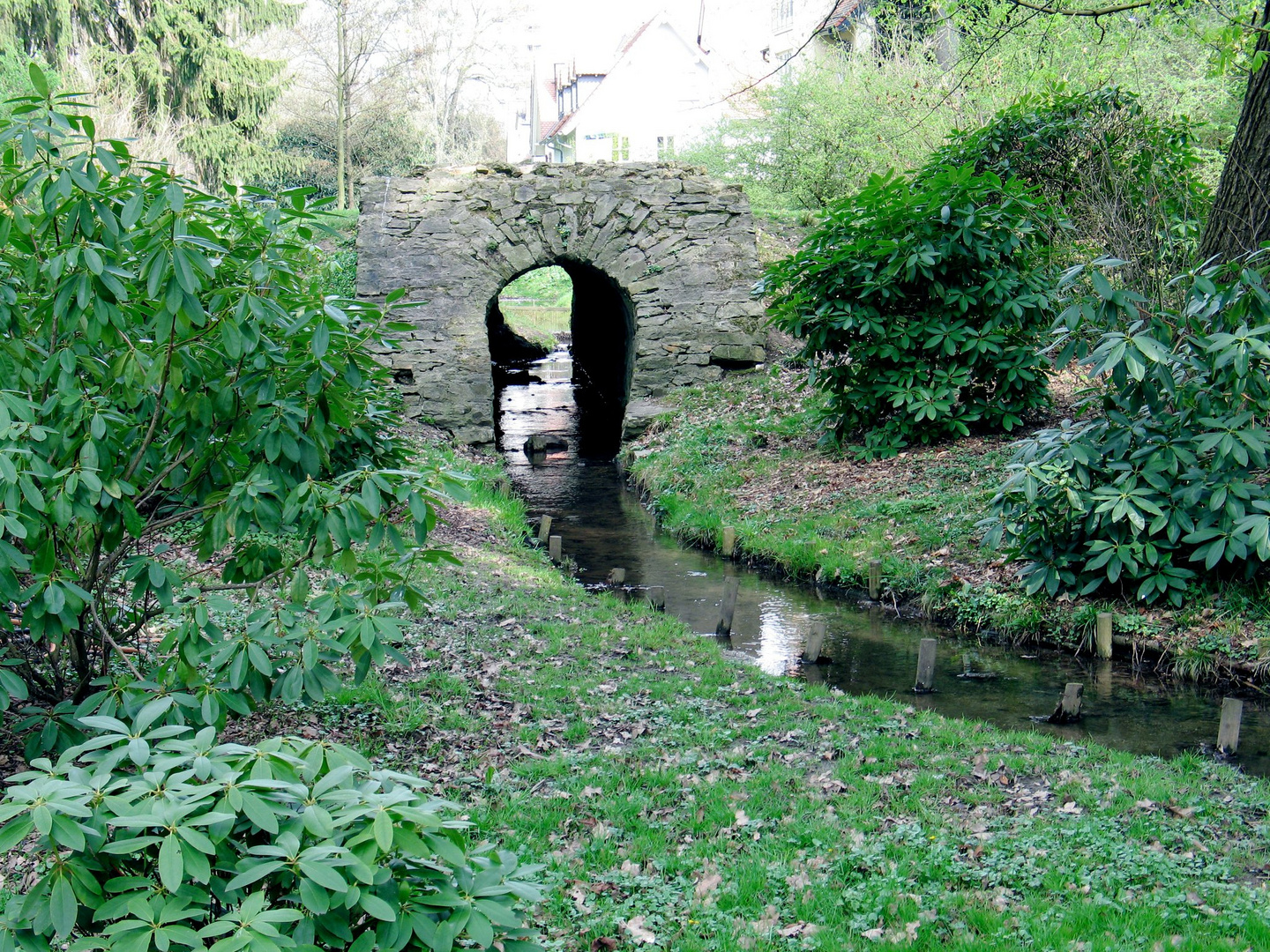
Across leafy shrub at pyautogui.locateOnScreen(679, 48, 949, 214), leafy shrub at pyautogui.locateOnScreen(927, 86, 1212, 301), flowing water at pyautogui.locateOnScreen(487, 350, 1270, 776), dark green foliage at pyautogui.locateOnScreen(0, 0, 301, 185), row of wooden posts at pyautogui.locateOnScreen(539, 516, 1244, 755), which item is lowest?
flowing water at pyautogui.locateOnScreen(487, 350, 1270, 776)

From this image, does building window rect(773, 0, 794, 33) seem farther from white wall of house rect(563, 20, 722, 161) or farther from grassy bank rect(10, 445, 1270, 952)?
grassy bank rect(10, 445, 1270, 952)

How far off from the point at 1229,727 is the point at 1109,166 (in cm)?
763

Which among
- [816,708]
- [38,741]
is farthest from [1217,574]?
[38,741]

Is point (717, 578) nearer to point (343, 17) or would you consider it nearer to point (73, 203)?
point (73, 203)

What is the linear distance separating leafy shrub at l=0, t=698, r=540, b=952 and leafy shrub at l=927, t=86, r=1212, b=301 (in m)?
10.6

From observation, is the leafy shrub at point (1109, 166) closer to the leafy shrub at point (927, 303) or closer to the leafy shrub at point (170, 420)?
the leafy shrub at point (927, 303)

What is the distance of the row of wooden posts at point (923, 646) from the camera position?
235 inches

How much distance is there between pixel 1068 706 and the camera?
6.53 metres

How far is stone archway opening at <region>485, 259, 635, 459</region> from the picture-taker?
58.6ft

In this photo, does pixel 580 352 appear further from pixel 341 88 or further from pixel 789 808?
pixel 789 808

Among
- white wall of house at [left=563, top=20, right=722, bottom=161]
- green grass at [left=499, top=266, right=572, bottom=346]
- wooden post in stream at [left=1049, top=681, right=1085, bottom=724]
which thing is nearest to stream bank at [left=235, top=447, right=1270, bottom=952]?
wooden post in stream at [left=1049, top=681, right=1085, bottom=724]

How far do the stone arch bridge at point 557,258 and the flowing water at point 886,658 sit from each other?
11.0 ft

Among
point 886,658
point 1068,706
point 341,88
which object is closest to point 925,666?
point 886,658

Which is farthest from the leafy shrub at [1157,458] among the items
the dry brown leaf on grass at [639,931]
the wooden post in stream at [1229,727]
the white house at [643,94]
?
the white house at [643,94]
